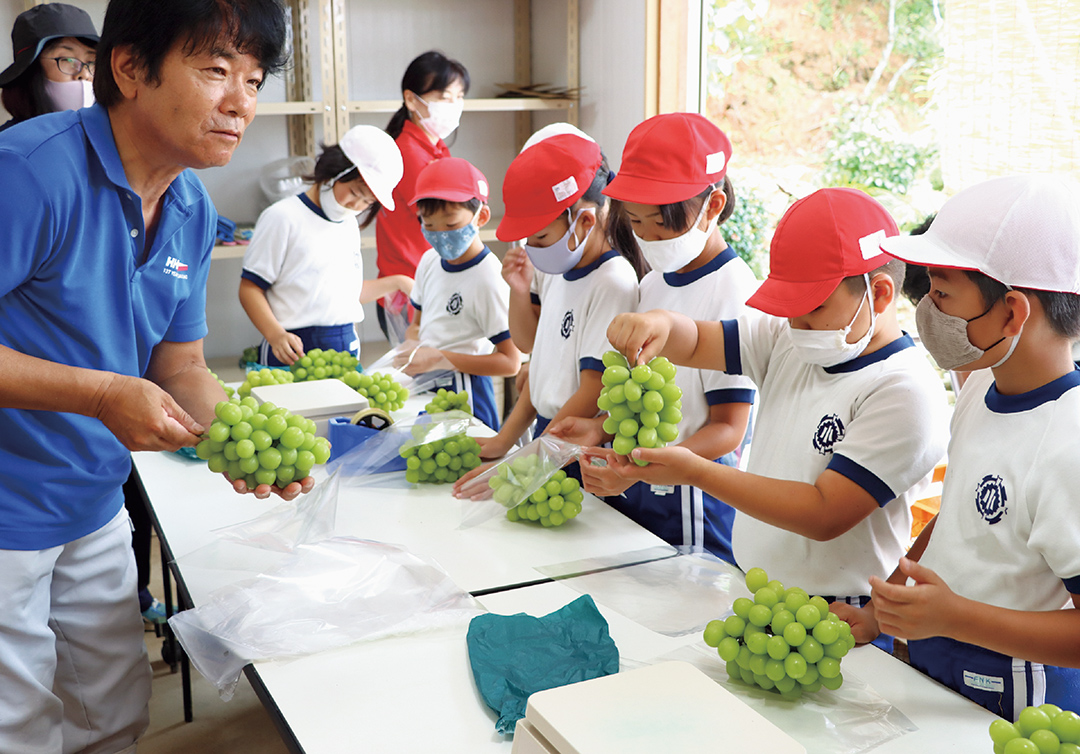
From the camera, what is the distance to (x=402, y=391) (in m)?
2.47

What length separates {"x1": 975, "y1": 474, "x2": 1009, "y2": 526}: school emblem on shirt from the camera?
3.92ft

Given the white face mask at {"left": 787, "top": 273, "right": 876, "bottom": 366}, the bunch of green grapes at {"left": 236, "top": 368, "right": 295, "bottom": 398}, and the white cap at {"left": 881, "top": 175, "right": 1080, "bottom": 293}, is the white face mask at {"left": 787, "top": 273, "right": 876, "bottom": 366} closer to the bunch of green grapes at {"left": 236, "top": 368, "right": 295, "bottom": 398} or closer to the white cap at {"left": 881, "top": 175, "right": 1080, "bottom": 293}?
the white cap at {"left": 881, "top": 175, "right": 1080, "bottom": 293}

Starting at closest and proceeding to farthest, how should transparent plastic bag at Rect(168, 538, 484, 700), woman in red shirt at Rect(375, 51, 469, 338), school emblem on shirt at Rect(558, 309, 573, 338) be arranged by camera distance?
transparent plastic bag at Rect(168, 538, 484, 700), school emblem on shirt at Rect(558, 309, 573, 338), woman in red shirt at Rect(375, 51, 469, 338)

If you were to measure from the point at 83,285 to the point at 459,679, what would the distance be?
2.58 feet

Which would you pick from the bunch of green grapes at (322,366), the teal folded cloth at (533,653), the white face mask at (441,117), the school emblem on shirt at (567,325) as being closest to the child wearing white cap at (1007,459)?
the teal folded cloth at (533,653)

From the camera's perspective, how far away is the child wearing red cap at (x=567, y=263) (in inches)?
78.3

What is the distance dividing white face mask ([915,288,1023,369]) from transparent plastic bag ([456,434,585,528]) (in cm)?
65

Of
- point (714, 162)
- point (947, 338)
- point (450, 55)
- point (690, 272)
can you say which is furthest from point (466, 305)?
point (450, 55)

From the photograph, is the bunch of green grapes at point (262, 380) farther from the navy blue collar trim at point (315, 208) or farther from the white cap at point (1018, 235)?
the white cap at point (1018, 235)

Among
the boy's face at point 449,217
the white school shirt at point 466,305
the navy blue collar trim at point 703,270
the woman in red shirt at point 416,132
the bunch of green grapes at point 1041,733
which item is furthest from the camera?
the woman in red shirt at point 416,132

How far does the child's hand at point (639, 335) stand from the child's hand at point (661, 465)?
198 mm

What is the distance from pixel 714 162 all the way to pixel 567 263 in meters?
0.43

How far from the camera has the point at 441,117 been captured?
3676mm

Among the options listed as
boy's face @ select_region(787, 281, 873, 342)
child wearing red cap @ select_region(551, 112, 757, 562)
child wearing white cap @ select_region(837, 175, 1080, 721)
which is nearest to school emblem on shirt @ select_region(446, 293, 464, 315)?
child wearing red cap @ select_region(551, 112, 757, 562)
